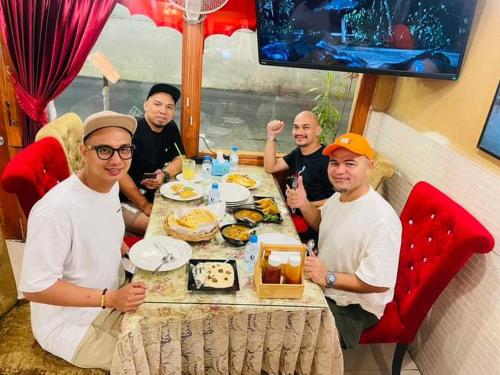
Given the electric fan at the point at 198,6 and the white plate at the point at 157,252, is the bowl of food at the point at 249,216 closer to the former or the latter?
the white plate at the point at 157,252

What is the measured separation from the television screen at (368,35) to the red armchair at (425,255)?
0.81 m

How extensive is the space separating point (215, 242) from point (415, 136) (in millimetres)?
1597

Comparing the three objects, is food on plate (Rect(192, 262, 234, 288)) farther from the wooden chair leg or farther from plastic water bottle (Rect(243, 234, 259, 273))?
the wooden chair leg

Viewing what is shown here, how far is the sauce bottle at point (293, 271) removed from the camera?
1423 millimetres

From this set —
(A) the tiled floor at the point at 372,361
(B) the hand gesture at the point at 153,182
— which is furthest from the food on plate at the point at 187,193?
(A) the tiled floor at the point at 372,361

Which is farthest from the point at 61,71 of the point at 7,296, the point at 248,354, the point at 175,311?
the point at 248,354

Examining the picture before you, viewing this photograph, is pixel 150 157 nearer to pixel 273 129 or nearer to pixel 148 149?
pixel 148 149

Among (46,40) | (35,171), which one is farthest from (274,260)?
(46,40)

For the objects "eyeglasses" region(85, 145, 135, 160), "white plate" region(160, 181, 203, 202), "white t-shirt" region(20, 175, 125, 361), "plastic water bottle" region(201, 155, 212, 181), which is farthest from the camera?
"plastic water bottle" region(201, 155, 212, 181)

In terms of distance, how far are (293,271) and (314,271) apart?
0.58 feet

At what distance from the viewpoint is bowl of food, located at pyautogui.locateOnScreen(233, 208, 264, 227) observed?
1.96m

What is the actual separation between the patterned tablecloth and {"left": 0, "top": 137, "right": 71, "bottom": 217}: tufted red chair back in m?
0.76

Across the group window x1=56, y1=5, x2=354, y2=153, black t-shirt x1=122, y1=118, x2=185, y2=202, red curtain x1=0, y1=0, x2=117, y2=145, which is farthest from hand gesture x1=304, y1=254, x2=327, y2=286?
red curtain x1=0, y1=0, x2=117, y2=145

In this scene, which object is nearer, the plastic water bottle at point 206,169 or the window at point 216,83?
the plastic water bottle at point 206,169
